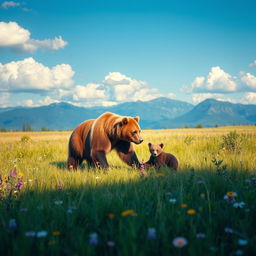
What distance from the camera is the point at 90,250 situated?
1.97 m

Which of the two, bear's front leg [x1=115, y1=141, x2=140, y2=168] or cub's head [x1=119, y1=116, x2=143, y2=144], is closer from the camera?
cub's head [x1=119, y1=116, x2=143, y2=144]

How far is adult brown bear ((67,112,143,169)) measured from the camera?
646cm

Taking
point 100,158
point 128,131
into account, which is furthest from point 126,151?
point 100,158

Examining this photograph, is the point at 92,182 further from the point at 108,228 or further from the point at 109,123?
→ the point at 109,123

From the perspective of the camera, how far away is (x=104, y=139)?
6516 millimetres

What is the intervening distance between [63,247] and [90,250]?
398 millimetres

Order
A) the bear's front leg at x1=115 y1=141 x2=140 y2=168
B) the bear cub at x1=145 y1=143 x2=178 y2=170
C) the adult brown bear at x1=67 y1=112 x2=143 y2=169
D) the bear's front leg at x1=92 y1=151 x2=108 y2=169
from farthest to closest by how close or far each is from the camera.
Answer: the bear's front leg at x1=115 y1=141 x2=140 y2=168 → the bear cub at x1=145 y1=143 x2=178 y2=170 → the adult brown bear at x1=67 y1=112 x2=143 y2=169 → the bear's front leg at x1=92 y1=151 x2=108 y2=169

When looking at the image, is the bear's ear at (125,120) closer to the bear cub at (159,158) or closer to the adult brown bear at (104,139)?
the adult brown bear at (104,139)

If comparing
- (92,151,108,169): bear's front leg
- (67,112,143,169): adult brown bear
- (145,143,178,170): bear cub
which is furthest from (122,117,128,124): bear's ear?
(145,143,178,170): bear cub

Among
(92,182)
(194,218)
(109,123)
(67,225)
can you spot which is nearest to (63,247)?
(67,225)

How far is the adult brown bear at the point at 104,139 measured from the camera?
21.2 feet

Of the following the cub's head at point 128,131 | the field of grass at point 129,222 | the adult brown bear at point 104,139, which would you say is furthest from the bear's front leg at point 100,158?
the field of grass at point 129,222

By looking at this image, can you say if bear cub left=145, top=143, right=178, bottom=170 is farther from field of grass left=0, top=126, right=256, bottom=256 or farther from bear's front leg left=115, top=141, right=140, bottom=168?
field of grass left=0, top=126, right=256, bottom=256

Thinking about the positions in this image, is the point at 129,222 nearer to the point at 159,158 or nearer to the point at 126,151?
the point at 126,151
